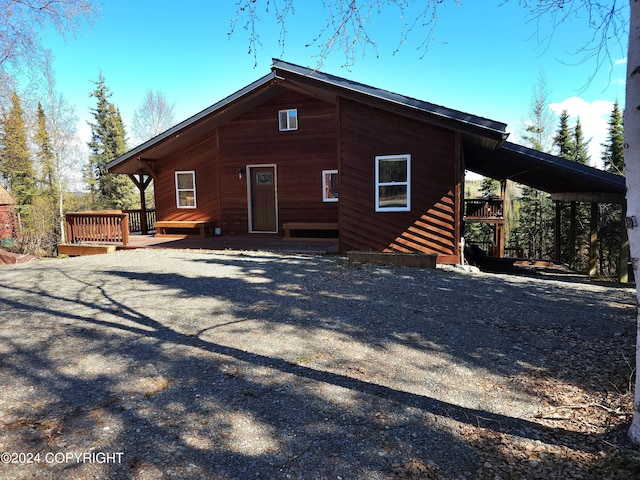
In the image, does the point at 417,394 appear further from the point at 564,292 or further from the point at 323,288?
the point at 564,292

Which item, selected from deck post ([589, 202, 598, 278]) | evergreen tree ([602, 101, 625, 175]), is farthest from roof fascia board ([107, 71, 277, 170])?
evergreen tree ([602, 101, 625, 175])

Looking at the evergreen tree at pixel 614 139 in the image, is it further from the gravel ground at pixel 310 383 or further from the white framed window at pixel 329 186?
the gravel ground at pixel 310 383

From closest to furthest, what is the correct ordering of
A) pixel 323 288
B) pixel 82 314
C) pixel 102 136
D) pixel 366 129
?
1. pixel 82 314
2. pixel 323 288
3. pixel 366 129
4. pixel 102 136

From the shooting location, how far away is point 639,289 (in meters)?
2.48

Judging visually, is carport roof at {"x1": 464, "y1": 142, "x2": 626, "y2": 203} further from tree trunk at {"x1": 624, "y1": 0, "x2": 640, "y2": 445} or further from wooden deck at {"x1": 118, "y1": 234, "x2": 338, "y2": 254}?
tree trunk at {"x1": 624, "y1": 0, "x2": 640, "y2": 445}

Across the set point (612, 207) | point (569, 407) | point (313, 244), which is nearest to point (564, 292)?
point (569, 407)

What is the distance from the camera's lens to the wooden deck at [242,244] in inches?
423

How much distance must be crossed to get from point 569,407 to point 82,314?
5404 millimetres

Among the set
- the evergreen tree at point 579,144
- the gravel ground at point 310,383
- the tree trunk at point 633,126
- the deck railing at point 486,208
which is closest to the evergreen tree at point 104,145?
the deck railing at point 486,208

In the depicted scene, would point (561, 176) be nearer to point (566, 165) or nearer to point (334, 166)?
point (566, 165)

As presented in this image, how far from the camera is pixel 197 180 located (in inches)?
542

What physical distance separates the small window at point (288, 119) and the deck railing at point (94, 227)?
5350 mm

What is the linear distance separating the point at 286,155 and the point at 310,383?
9.92m

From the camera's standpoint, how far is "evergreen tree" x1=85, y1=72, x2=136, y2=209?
36062mm
